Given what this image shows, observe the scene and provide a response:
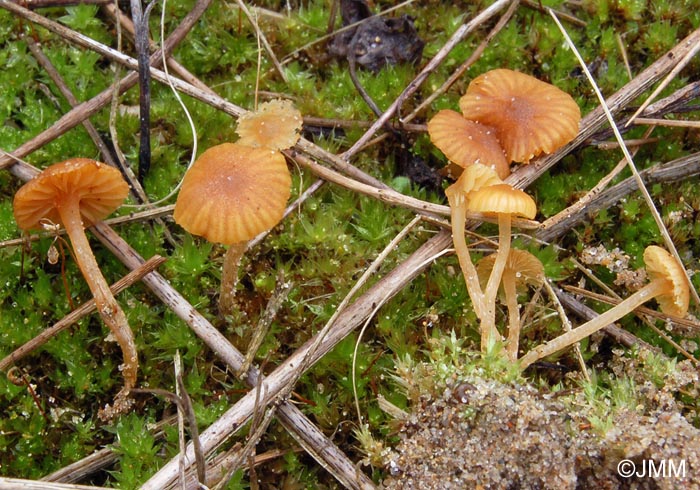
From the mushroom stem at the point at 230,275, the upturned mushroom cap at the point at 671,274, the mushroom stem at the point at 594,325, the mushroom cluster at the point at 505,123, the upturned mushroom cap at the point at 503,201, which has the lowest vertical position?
the mushroom stem at the point at 594,325

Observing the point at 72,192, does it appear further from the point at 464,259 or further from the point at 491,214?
the point at 491,214

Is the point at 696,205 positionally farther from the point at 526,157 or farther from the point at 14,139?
the point at 14,139

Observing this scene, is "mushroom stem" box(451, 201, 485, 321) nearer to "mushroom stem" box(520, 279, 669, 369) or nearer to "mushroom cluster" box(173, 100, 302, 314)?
"mushroom stem" box(520, 279, 669, 369)

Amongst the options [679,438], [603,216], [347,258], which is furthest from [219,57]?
[679,438]

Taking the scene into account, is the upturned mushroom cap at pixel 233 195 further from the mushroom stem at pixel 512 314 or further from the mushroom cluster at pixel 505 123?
the mushroom stem at pixel 512 314

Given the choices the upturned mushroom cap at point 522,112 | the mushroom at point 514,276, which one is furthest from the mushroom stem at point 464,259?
the upturned mushroom cap at point 522,112

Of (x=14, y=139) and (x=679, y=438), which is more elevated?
(x=14, y=139)

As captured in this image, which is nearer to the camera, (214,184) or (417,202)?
(214,184)
